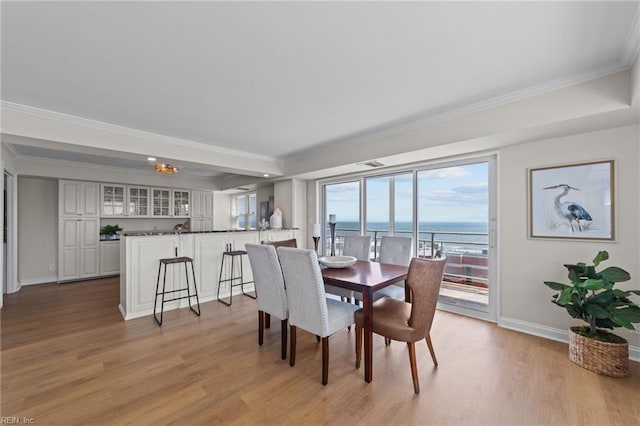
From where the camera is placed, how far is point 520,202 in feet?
9.68

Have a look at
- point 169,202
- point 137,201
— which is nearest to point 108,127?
point 137,201

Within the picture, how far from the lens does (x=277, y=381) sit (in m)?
2.07

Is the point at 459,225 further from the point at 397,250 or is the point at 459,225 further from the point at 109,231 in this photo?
the point at 109,231

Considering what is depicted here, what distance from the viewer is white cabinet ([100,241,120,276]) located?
5.62m

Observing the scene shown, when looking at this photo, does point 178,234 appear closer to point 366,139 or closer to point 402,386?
point 366,139

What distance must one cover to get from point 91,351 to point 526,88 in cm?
466

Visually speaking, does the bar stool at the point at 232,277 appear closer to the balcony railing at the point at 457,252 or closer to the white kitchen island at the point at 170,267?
the white kitchen island at the point at 170,267

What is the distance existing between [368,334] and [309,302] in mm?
518

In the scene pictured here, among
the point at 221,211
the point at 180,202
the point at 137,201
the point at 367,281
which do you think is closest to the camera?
the point at 367,281

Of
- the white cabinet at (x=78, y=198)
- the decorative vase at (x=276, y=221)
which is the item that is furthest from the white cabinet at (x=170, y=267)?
the white cabinet at (x=78, y=198)

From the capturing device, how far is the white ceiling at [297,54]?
1450 millimetres

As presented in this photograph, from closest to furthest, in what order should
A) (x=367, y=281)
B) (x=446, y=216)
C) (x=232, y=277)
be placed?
(x=367, y=281), (x=446, y=216), (x=232, y=277)

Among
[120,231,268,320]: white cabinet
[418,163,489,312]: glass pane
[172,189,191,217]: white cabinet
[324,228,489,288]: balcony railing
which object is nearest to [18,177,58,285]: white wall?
[172,189,191,217]: white cabinet

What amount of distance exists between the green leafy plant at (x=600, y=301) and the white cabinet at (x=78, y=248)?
7.53 meters
